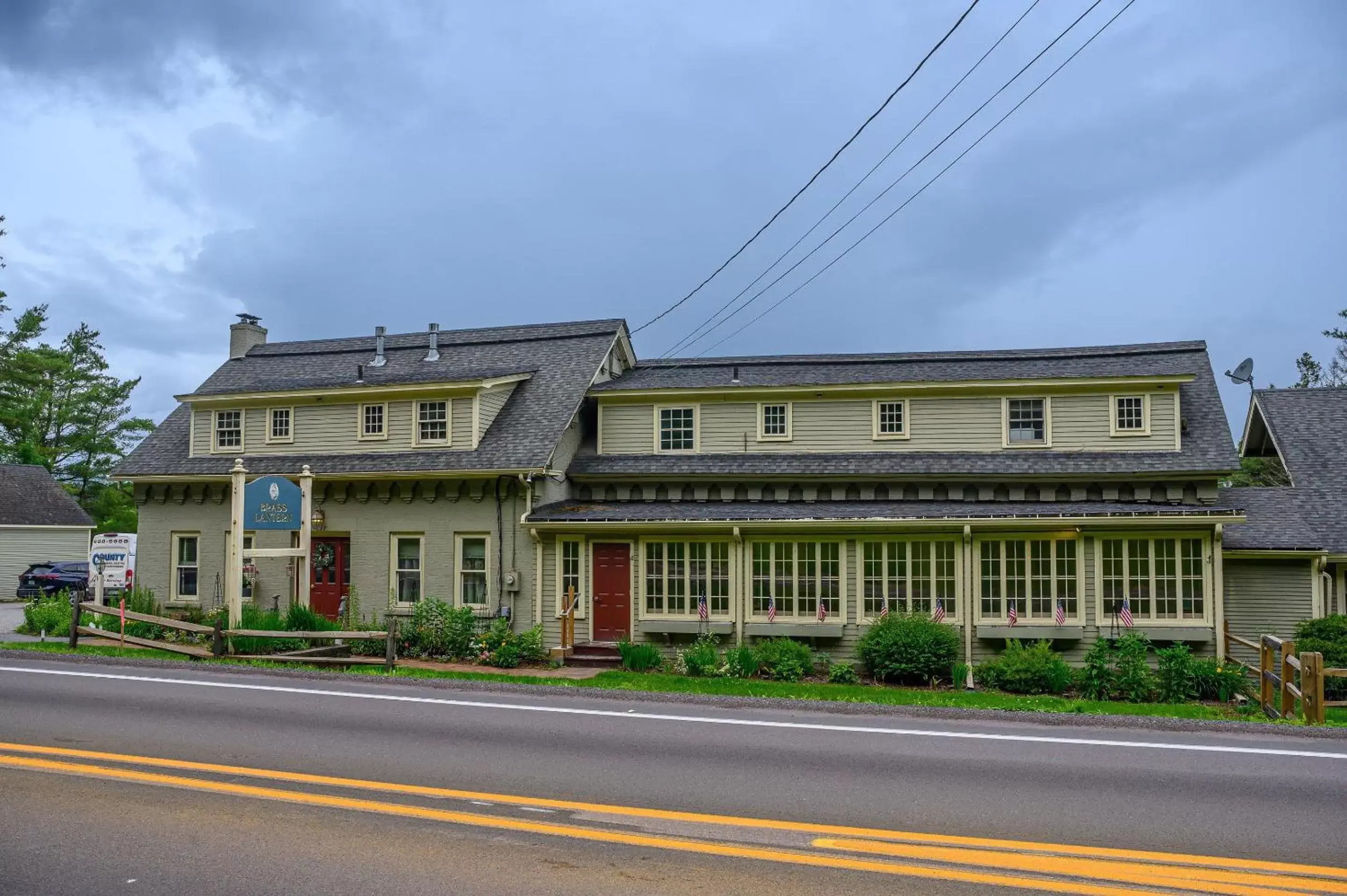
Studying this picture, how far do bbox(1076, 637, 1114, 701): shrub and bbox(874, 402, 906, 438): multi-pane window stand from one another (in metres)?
6.52

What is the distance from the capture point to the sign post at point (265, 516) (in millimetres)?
18984

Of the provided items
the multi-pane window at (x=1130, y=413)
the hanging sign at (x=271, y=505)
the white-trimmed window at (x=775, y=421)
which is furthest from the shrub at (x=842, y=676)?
the hanging sign at (x=271, y=505)

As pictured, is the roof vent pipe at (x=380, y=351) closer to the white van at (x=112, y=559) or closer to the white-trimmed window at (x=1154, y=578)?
the white van at (x=112, y=559)

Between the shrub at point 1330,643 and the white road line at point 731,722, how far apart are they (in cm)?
811

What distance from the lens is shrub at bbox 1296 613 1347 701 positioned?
1716 centimetres

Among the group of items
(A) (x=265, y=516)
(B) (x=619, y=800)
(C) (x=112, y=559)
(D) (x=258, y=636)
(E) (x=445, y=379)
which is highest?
(E) (x=445, y=379)

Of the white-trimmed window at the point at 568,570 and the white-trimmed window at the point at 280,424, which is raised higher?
the white-trimmed window at the point at 280,424

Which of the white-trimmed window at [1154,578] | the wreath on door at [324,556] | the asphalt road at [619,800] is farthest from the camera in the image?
the wreath on door at [324,556]

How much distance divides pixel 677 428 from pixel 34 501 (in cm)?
3087

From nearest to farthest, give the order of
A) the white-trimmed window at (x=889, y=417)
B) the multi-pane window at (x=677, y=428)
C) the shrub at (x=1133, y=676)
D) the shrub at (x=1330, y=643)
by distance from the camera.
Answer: the shrub at (x=1330, y=643) → the shrub at (x=1133, y=676) → the white-trimmed window at (x=889, y=417) → the multi-pane window at (x=677, y=428)

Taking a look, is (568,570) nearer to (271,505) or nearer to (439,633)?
(439,633)

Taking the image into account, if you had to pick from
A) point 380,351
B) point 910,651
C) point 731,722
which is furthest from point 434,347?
point 731,722

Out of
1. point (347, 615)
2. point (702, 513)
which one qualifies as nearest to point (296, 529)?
point (347, 615)

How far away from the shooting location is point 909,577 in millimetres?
20031
